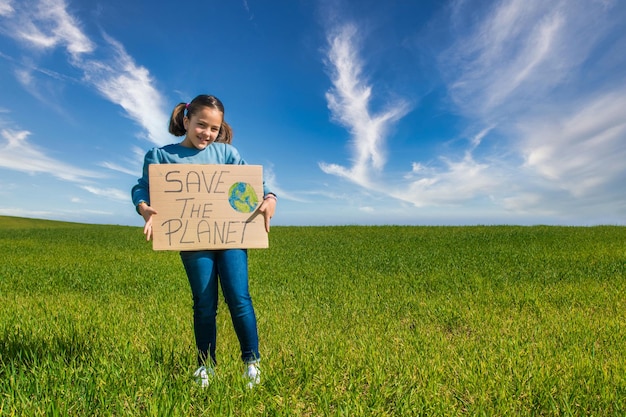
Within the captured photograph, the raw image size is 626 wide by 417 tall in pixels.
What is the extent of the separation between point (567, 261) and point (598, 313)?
5.64 metres

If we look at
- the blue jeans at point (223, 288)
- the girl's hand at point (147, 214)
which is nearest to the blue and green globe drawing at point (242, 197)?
the blue jeans at point (223, 288)

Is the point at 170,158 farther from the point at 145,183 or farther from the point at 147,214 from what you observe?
the point at 147,214

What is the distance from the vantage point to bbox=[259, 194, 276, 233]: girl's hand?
11.3 ft

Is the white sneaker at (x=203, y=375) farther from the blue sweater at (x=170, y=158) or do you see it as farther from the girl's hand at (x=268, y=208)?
the blue sweater at (x=170, y=158)

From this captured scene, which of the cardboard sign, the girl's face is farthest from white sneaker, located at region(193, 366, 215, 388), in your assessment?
the girl's face

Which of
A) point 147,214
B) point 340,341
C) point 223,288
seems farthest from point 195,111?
point 340,341

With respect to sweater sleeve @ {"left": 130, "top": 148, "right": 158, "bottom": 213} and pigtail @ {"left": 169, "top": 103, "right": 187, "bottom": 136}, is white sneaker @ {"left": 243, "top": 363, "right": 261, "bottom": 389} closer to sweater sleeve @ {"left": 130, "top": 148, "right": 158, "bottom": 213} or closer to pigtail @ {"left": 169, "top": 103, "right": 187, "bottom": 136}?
sweater sleeve @ {"left": 130, "top": 148, "right": 158, "bottom": 213}

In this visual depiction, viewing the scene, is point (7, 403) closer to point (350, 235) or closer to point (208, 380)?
point (208, 380)

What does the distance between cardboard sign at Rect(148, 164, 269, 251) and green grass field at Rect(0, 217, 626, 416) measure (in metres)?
1.08

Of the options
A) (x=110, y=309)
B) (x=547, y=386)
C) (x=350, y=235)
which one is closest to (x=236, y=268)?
(x=547, y=386)

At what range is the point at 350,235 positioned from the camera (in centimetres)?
2142

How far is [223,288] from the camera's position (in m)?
3.37

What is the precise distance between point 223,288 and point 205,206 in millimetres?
685

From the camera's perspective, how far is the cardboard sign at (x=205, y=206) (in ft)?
11.0
